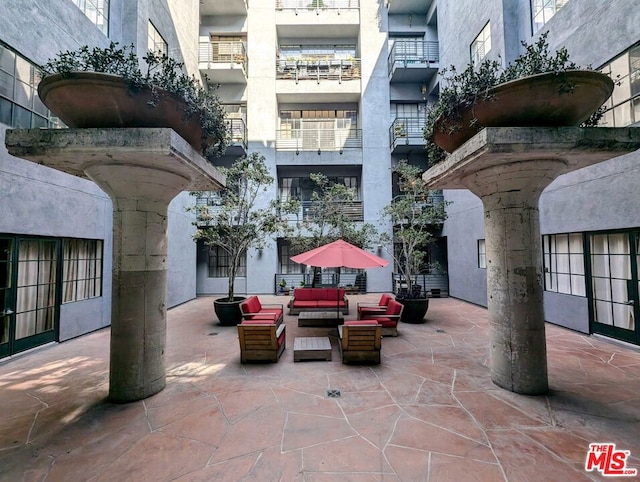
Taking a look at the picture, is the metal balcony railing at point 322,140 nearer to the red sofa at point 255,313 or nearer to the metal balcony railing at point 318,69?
the metal balcony railing at point 318,69

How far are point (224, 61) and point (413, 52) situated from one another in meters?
10.8

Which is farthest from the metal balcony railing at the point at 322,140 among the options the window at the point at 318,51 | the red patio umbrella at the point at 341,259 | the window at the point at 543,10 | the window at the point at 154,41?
the red patio umbrella at the point at 341,259

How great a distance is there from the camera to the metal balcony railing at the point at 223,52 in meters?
16.0

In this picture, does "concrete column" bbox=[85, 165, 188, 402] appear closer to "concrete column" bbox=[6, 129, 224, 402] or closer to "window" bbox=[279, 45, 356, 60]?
"concrete column" bbox=[6, 129, 224, 402]

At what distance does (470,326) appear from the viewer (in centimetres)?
874

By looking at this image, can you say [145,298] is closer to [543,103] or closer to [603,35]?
[543,103]

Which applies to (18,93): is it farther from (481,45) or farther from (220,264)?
(481,45)

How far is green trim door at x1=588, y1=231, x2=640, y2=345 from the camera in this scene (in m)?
6.64

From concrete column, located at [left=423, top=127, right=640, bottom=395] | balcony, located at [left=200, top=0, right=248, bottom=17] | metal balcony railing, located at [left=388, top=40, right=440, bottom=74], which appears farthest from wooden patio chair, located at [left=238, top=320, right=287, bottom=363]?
balcony, located at [left=200, top=0, right=248, bottom=17]

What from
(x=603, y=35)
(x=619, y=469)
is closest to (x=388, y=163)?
(x=603, y=35)

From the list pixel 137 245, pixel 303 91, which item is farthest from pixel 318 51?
pixel 137 245

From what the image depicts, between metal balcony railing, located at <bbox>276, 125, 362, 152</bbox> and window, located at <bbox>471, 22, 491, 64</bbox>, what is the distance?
20.7 ft

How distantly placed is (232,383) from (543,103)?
639 centimetres

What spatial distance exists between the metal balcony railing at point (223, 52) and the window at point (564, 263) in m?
16.4
